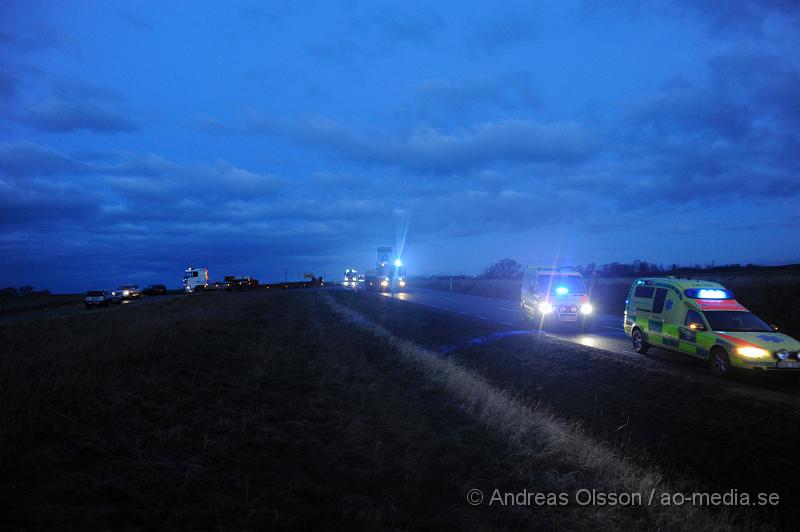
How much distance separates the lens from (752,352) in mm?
10664

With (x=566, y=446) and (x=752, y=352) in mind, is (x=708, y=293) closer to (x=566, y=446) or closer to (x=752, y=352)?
(x=752, y=352)

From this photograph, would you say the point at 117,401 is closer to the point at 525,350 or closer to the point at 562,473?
the point at 562,473

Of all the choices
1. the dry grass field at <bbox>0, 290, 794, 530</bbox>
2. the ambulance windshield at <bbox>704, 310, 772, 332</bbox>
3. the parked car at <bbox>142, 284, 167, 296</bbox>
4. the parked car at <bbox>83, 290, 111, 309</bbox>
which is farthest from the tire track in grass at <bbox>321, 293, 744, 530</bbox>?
the parked car at <bbox>142, 284, 167, 296</bbox>

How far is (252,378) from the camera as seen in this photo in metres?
9.91

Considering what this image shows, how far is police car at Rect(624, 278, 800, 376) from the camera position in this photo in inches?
418

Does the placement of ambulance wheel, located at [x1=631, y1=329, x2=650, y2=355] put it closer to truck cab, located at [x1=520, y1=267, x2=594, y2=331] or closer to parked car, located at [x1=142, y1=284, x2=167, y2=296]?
truck cab, located at [x1=520, y1=267, x2=594, y2=331]

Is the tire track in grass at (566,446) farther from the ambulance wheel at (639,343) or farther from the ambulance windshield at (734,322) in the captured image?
the ambulance wheel at (639,343)

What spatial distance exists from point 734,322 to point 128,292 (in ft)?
202

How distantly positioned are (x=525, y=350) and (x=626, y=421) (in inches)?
269

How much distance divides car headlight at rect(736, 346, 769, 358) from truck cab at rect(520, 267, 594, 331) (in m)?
9.68

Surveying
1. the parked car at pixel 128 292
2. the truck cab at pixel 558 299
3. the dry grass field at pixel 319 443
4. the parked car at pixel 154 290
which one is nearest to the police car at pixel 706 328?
the dry grass field at pixel 319 443

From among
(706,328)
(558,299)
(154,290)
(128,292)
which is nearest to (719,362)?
(706,328)

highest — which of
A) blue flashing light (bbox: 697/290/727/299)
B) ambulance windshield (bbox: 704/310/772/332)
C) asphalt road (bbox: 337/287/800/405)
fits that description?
blue flashing light (bbox: 697/290/727/299)

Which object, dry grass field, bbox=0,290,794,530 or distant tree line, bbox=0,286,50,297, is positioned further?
distant tree line, bbox=0,286,50,297
